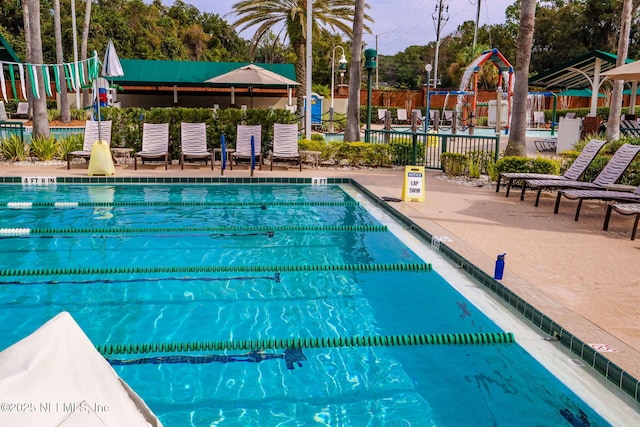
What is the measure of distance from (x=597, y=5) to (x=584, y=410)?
4649cm

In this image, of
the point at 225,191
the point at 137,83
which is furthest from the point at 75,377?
the point at 137,83

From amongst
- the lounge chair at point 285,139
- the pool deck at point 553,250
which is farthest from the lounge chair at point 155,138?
the lounge chair at point 285,139

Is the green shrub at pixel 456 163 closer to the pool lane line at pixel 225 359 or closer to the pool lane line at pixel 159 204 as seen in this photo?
the pool lane line at pixel 159 204

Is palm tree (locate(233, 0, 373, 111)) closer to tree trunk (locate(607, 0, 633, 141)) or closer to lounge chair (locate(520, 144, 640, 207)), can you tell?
tree trunk (locate(607, 0, 633, 141))

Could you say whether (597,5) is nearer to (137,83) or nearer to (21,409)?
(137,83)

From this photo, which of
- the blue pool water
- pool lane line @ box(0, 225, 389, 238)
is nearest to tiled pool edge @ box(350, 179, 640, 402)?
the blue pool water

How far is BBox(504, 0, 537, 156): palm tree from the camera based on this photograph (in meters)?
11.8

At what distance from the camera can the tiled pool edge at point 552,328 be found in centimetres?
375

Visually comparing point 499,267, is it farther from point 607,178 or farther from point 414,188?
point 607,178

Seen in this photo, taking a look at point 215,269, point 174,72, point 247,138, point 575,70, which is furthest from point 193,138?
point 174,72

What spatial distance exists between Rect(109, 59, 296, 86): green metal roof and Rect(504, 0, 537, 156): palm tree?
60.9 ft

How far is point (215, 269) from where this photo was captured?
20.9ft

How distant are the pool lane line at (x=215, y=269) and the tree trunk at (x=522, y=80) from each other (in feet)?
21.2

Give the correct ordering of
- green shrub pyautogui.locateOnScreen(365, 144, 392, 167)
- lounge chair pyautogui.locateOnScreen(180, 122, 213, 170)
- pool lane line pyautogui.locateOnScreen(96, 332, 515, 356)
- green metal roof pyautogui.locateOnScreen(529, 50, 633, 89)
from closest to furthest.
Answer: pool lane line pyautogui.locateOnScreen(96, 332, 515, 356), lounge chair pyautogui.locateOnScreen(180, 122, 213, 170), green shrub pyautogui.locateOnScreen(365, 144, 392, 167), green metal roof pyautogui.locateOnScreen(529, 50, 633, 89)
